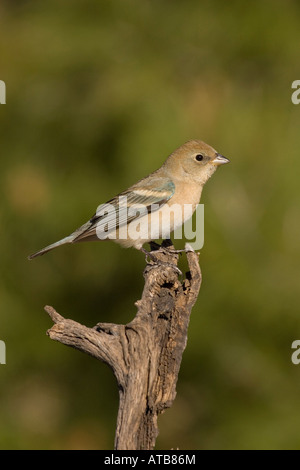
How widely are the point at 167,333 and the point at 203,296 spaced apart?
219 centimetres

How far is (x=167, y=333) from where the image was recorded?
4164 mm

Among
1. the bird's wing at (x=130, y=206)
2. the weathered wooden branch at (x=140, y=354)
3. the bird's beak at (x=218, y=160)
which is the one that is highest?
the bird's beak at (x=218, y=160)

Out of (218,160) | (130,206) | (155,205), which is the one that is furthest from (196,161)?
(130,206)

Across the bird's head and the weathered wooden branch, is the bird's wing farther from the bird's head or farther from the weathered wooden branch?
the weathered wooden branch

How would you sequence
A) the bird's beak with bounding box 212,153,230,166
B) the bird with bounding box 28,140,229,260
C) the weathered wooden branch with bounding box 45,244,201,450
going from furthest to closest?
the bird's beak with bounding box 212,153,230,166 → the bird with bounding box 28,140,229,260 → the weathered wooden branch with bounding box 45,244,201,450

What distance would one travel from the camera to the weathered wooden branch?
3662 millimetres

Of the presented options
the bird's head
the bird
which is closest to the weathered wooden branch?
the bird

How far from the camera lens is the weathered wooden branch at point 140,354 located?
3.66 meters

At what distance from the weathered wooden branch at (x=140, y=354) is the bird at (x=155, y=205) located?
1211mm

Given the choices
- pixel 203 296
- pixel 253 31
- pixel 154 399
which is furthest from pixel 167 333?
pixel 253 31

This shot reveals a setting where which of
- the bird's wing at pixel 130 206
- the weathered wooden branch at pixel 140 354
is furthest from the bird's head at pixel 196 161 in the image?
the weathered wooden branch at pixel 140 354

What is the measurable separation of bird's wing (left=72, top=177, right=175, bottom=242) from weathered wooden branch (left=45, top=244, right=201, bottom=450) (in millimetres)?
1275

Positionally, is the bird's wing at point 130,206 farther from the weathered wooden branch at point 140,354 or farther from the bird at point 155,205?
the weathered wooden branch at point 140,354

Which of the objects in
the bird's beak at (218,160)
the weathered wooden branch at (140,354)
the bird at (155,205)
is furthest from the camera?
the bird's beak at (218,160)
